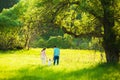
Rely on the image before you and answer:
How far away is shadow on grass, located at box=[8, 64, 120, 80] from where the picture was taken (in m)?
24.1

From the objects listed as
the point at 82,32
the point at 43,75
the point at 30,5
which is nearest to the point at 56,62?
the point at 82,32

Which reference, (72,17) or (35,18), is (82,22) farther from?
(35,18)

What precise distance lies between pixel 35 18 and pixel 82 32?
4770 millimetres

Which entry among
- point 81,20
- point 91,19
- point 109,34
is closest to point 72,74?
point 109,34

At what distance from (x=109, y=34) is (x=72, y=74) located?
6.47 m

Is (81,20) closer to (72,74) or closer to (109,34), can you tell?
(109,34)

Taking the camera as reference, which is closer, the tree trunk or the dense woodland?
the tree trunk

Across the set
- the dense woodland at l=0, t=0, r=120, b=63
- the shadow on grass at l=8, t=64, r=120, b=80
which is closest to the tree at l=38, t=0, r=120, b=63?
the dense woodland at l=0, t=0, r=120, b=63

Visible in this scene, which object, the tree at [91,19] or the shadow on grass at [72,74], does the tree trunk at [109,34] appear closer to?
the tree at [91,19]

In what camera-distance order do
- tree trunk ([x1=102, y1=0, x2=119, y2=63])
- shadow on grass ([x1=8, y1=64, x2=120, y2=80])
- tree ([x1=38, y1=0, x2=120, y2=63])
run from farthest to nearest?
tree ([x1=38, y1=0, x2=120, y2=63])
tree trunk ([x1=102, y1=0, x2=119, y2=63])
shadow on grass ([x1=8, y1=64, x2=120, y2=80])

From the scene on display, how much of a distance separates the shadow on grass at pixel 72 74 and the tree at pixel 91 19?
2463 mm

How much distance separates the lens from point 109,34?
30484 millimetres

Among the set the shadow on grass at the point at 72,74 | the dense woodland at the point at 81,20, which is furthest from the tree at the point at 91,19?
the shadow on grass at the point at 72,74

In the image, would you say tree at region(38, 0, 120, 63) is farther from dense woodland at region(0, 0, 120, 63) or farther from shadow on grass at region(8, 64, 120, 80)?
shadow on grass at region(8, 64, 120, 80)
